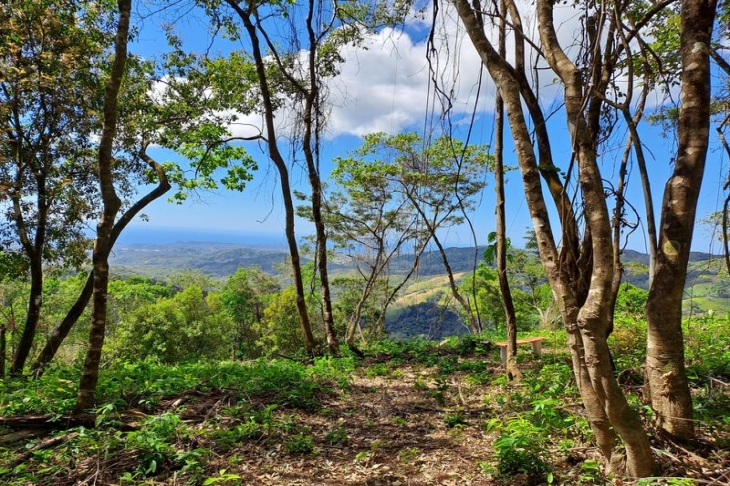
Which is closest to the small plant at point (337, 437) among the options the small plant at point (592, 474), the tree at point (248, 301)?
the small plant at point (592, 474)

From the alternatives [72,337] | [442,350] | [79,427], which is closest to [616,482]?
[79,427]

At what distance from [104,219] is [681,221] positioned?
451 centimetres

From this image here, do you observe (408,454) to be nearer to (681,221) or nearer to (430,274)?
(681,221)

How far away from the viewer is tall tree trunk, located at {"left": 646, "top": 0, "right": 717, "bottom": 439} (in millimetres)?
2219

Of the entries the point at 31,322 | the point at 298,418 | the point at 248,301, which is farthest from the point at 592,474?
the point at 248,301

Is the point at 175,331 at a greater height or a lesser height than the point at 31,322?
lesser

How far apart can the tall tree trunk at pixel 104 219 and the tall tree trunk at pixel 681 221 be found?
4365mm

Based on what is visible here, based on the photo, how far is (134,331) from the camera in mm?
20781

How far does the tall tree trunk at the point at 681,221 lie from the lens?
2.22m

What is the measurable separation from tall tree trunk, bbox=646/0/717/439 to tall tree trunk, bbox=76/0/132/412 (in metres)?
4.37

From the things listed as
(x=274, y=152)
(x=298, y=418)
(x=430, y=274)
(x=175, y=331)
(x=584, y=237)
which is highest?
(x=274, y=152)

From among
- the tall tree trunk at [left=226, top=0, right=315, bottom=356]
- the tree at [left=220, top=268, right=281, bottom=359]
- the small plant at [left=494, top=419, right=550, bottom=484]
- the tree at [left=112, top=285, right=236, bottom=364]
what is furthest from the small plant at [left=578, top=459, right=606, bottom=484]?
the tree at [left=220, top=268, right=281, bottom=359]

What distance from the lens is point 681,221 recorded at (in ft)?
7.30

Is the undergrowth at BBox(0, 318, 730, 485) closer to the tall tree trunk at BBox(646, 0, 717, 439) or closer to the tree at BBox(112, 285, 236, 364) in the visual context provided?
the tall tree trunk at BBox(646, 0, 717, 439)
